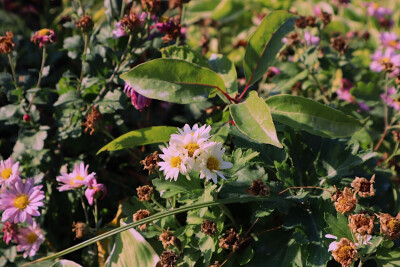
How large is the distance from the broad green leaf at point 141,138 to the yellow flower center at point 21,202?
11.0 inches

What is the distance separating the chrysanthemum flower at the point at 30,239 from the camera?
118 centimetres

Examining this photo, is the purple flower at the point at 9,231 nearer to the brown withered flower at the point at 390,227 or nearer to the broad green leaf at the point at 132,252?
the broad green leaf at the point at 132,252

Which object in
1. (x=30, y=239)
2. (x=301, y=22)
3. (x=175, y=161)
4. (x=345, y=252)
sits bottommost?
(x=30, y=239)

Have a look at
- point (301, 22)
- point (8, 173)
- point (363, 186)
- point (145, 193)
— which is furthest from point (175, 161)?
→ point (301, 22)

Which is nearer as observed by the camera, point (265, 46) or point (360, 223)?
point (360, 223)

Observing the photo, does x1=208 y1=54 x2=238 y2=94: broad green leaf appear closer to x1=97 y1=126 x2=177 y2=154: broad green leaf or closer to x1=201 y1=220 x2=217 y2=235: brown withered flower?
x1=97 y1=126 x2=177 y2=154: broad green leaf

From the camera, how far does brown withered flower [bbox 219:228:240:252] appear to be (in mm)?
965

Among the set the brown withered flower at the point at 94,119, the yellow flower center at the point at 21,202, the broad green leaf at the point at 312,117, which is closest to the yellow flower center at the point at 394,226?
the broad green leaf at the point at 312,117

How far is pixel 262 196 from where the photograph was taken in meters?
0.95

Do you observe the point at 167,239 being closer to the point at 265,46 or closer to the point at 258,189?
the point at 258,189

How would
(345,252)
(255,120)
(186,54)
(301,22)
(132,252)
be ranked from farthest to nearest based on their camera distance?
(301,22) < (186,54) < (132,252) < (255,120) < (345,252)

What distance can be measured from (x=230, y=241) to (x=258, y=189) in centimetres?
14

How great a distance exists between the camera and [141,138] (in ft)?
3.41

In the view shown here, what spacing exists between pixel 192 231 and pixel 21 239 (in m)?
0.49
